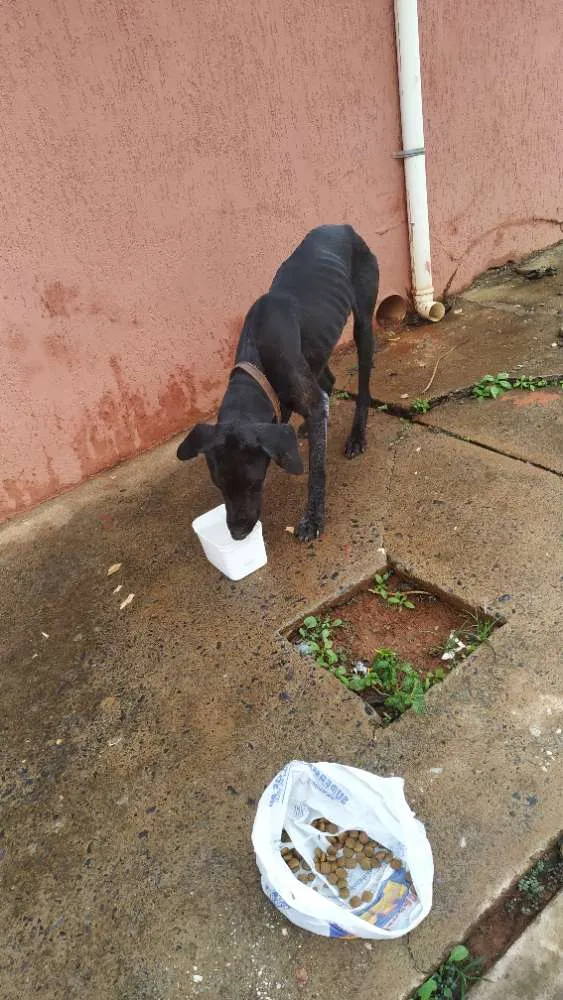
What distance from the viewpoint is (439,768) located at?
2.16 metres

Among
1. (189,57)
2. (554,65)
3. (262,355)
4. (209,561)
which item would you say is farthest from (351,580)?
(554,65)

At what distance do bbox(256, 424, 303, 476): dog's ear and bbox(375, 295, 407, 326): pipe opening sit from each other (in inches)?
121

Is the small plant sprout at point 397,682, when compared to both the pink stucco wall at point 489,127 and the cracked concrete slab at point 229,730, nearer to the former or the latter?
the cracked concrete slab at point 229,730

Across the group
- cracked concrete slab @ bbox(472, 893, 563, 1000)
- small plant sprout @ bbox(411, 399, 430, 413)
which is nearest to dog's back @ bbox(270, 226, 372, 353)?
small plant sprout @ bbox(411, 399, 430, 413)

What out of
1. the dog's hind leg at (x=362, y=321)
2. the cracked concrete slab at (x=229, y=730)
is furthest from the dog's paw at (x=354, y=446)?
the cracked concrete slab at (x=229, y=730)

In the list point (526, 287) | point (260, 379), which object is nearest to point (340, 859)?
point (260, 379)

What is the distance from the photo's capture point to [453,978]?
171 cm

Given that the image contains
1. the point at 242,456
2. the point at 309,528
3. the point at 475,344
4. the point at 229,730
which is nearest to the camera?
the point at 229,730

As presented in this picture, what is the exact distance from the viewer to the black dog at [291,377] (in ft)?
8.96

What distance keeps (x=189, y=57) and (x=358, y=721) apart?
3.64 metres

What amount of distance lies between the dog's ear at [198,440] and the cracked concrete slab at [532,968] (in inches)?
77.7

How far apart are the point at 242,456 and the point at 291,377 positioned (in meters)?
0.64

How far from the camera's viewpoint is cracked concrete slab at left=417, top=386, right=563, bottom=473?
3527 mm

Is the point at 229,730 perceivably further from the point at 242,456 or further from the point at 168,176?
the point at 168,176
